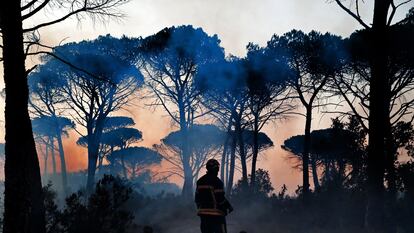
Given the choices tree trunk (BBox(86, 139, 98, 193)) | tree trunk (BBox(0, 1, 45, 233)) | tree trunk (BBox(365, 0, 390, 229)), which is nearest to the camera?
tree trunk (BBox(0, 1, 45, 233))

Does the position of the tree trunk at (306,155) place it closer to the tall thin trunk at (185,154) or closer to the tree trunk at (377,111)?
the tall thin trunk at (185,154)

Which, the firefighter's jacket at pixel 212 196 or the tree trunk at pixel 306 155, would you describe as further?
the tree trunk at pixel 306 155

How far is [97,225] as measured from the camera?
9.53 metres

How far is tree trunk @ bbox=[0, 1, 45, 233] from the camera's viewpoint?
227 inches

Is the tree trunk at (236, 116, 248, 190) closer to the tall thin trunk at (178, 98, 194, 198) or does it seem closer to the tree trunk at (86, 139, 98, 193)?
the tall thin trunk at (178, 98, 194, 198)

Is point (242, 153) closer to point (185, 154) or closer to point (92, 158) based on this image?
point (185, 154)

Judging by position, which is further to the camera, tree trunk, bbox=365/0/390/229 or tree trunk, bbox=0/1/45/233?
tree trunk, bbox=365/0/390/229

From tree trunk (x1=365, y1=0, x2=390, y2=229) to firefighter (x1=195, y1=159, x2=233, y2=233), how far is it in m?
2.64

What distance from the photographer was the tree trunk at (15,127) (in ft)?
18.9

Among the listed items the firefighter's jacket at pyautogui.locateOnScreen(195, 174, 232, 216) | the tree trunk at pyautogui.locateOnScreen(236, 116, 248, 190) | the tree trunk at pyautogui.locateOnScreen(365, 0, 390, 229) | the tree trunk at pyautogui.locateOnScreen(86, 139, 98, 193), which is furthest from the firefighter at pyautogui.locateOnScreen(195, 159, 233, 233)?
the tree trunk at pyautogui.locateOnScreen(86, 139, 98, 193)

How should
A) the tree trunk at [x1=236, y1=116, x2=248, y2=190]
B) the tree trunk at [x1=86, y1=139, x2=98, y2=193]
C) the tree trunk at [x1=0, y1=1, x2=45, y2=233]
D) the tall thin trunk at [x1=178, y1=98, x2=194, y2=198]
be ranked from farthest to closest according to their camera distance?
1. the tree trunk at [x1=86, y1=139, x2=98, y2=193]
2. the tall thin trunk at [x1=178, y1=98, x2=194, y2=198]
3. the tree trunk at [x1=236, y1=116, x2=248, y2=190]
4. the tree trunk at [x1=0, y1=1, x2=45, y2=233]

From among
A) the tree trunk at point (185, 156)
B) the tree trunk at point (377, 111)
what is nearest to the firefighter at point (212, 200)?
the tree trunk at point (377, 111)

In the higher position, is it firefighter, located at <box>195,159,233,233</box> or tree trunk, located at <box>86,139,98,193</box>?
tree trunk, located at <box>86,139,98,193</box>

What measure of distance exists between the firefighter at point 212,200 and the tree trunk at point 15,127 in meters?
2.65
